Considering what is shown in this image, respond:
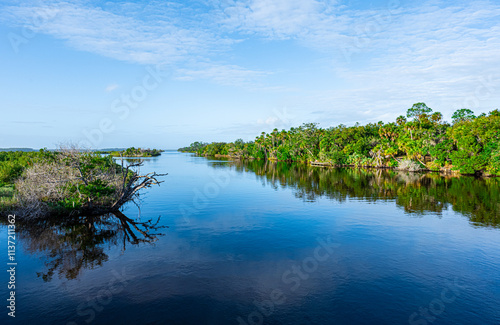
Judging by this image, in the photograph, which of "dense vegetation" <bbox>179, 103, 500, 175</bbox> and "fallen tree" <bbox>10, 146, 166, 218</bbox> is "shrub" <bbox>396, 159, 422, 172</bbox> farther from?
"fallen tree" <bbox>10, 146, 166, 218</bbox>

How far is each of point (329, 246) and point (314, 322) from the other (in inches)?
400

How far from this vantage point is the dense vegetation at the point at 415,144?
66.9 meters

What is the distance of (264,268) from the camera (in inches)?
715

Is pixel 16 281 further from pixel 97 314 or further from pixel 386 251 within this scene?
pixel 386 251

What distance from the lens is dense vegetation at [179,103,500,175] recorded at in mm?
66938

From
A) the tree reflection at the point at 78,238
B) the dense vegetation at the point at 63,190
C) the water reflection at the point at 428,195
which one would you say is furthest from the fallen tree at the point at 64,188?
the water reflection at the point at 428,195

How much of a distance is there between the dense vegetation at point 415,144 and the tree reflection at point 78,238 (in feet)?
249

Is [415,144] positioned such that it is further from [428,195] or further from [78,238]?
[78,238]

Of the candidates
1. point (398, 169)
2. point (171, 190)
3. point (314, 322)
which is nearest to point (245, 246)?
point (314, 322)

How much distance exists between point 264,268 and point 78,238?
54.2 feet

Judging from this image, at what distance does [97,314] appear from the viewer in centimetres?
1317

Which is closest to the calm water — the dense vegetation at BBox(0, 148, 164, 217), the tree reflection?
the tree reflection

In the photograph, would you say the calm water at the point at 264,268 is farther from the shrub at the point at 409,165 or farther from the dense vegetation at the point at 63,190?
the shrub at the point at 409,165

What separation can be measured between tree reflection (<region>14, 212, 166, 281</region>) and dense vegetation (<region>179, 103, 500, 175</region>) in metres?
76.0
